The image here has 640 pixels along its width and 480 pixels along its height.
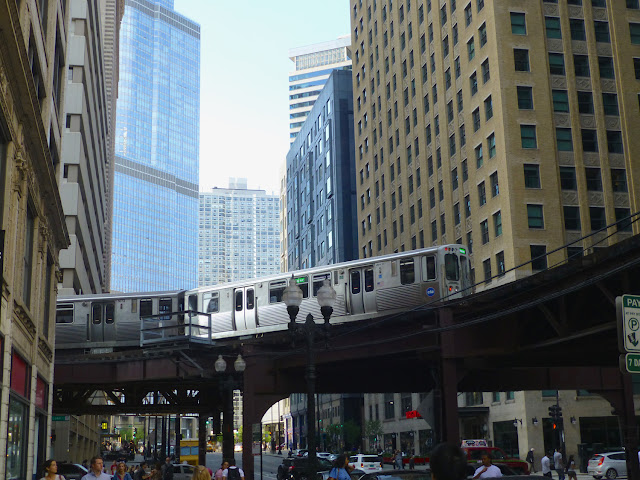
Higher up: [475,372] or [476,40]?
[476,40]

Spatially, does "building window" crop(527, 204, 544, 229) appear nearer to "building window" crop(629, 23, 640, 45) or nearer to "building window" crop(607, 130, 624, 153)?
"building window" crop(607, 130, 624, 153)

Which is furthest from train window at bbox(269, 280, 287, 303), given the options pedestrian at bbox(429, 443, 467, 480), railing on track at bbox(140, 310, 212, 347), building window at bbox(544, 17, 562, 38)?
building window at bbox(544, 17, 562, 38)

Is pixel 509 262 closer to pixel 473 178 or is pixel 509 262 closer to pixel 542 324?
pixel 473 178

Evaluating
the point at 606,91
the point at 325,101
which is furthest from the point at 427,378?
the point at 325,101

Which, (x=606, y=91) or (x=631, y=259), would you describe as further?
(x=606, y=91)

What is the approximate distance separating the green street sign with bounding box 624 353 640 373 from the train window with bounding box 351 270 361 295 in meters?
26.0

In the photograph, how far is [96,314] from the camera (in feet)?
135

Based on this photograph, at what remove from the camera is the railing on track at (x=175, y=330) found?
1315 inches

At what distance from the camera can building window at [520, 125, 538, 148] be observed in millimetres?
62812

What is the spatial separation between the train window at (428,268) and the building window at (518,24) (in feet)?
120

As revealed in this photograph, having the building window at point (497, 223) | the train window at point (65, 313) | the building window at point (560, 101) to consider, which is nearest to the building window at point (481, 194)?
the building window at point (497, 223)

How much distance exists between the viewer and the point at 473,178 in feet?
220

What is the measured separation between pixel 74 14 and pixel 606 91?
4146 centimetres

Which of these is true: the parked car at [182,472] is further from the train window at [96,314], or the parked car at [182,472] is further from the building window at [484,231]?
the building window at [484,231]
